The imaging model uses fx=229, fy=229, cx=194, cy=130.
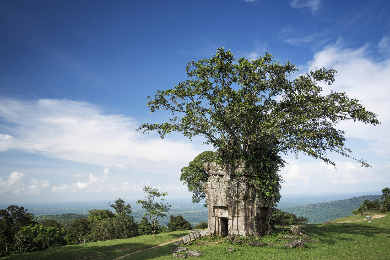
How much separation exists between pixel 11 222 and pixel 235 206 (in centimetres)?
5204

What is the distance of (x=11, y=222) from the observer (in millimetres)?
49562

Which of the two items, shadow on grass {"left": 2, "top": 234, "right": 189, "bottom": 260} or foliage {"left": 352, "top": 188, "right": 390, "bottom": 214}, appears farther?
foliage {"left": 352, "top": 188, "right": 390, "bottom": 214}

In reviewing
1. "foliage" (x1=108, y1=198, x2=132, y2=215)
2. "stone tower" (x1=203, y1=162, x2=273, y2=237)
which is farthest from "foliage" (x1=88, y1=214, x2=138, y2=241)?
"stone tower" (x1=203, y1=162, x2=273, y2=237)

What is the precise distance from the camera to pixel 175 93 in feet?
80.6

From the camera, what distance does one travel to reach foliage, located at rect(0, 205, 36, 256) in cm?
3971

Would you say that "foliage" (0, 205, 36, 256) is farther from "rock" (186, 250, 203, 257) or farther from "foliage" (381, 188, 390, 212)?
"foliage" (381, 188, 390, 212)

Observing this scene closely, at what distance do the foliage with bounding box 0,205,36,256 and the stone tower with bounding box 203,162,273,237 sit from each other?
118 feet

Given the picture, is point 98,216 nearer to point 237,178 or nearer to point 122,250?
point 122,250

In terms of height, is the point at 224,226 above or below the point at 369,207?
above

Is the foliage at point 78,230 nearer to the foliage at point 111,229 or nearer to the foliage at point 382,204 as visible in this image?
the foliage at point 111,229

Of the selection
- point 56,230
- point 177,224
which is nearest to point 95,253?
point 56,230

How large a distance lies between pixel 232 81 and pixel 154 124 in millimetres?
9559

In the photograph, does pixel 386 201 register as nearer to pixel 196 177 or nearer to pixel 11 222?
pixel 196 177

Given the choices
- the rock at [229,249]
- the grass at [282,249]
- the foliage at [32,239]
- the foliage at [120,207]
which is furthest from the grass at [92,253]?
the foliage at [120,207]
